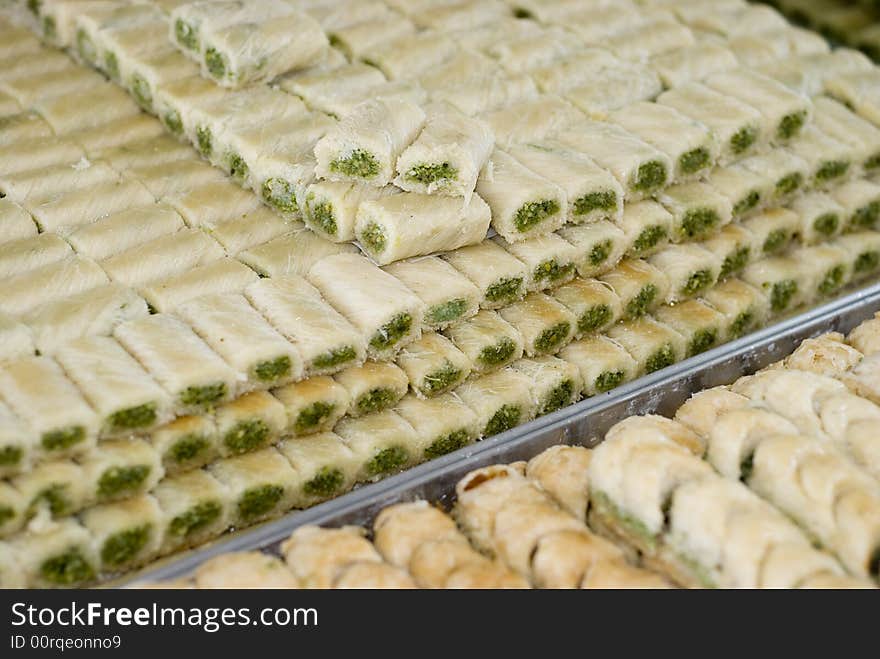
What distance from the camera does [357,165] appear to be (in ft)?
17.2

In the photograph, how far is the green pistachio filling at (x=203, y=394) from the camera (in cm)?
447

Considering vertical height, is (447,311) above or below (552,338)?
above

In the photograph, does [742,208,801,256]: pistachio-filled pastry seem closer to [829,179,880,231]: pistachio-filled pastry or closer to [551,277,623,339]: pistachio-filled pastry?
[829,179,880,231]: pistachio-filled pastry

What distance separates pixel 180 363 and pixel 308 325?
61 centimetres

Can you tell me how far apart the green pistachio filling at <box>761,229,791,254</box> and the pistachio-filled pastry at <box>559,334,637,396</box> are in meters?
1.37

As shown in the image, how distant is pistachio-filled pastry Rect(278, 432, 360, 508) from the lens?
4715mm

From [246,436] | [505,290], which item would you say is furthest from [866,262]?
[246,436]

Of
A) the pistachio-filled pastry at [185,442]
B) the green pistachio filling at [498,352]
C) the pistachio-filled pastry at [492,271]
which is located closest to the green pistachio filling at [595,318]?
the pistachio-filled pastry at [492,271]

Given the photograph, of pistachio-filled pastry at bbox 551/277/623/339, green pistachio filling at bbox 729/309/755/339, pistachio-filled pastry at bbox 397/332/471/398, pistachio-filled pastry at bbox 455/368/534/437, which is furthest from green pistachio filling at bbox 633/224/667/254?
pistachio-filled pastry at bbox 397/332/471/398

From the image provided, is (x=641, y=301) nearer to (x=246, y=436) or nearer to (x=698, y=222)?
(x=698, y=222)

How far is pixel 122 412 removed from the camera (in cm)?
434

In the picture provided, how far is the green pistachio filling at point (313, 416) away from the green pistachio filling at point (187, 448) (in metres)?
0.42

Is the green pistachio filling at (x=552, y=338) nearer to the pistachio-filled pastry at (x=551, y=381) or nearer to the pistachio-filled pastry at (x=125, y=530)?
the pistachio-filled pastry at (x=551, y=381)
